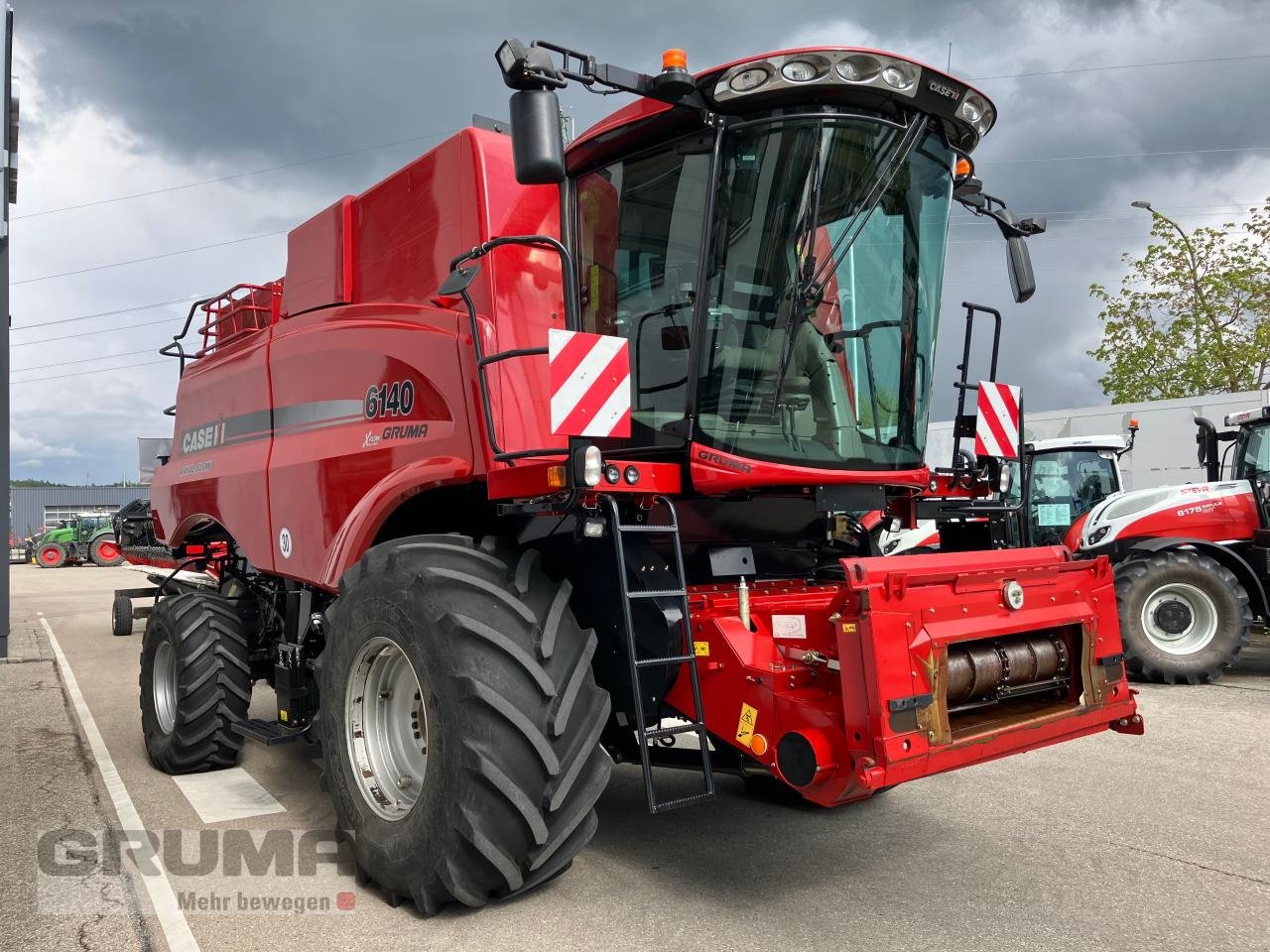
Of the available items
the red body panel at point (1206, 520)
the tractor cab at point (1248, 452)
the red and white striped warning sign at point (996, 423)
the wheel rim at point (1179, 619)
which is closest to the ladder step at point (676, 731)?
the red and white striped warning sign at point (996, 423)

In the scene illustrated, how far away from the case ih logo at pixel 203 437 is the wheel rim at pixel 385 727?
309 centimetres

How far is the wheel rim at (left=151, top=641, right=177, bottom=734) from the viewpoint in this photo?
6059mm

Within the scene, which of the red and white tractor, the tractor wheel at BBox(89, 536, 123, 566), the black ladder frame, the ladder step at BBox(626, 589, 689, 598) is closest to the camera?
the black ladder frame

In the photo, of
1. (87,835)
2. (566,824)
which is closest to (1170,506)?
(566,824)

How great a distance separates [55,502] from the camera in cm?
6225

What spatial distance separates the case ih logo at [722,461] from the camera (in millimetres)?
3875

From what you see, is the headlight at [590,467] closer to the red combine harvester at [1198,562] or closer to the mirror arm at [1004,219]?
the mirror arm at [1004,219]

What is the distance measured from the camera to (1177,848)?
4.34 meters

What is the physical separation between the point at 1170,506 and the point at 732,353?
7.34 m

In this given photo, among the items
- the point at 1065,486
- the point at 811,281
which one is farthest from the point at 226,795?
the point at 1065,486

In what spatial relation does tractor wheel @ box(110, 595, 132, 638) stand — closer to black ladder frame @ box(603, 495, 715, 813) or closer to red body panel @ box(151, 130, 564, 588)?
red body panel @ box(151, 130, 564, 588)

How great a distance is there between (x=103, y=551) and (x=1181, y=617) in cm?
3444

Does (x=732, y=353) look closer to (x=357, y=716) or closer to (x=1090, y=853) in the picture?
(x=357, y=716)

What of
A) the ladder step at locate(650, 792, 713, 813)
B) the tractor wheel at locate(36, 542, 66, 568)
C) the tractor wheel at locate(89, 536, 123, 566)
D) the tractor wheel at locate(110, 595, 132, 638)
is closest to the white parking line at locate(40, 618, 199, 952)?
the ladder step at locate(650, 792, 713, 813)
